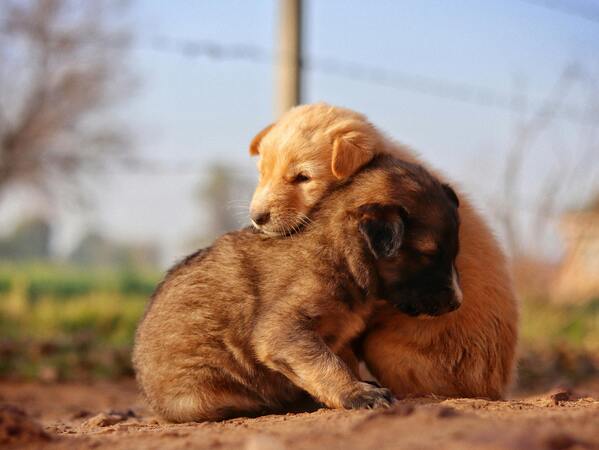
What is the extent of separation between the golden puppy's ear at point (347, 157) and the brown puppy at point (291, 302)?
4.0 inches

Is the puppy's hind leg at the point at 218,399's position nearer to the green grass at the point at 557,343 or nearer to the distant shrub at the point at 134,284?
the green grass at the point at 557,343

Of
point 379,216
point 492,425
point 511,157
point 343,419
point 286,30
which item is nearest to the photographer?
point 492,425

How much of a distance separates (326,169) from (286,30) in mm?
7133

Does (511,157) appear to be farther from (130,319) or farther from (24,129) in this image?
(24,129)

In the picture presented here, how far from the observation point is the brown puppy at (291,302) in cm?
433

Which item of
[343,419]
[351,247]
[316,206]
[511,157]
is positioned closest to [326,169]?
[316,206]

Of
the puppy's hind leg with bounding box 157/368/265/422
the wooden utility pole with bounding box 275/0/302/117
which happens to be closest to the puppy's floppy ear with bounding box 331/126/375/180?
the puppy's hind leg with bounding box 157/368/265/422

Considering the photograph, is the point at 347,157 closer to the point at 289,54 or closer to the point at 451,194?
the point at 451,194

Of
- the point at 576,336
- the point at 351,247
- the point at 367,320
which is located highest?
the point at 351,247

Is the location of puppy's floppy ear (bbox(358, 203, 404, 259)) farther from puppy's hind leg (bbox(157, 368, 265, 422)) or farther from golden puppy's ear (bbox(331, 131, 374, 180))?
puppy's hind leg (bbox(157, 368, 265, 422))

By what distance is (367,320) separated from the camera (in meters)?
4.68

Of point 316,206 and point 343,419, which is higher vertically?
point 316,206

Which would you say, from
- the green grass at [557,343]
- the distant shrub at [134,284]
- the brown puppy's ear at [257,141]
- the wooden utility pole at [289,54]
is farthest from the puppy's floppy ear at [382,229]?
the distant shrub at [134,284]

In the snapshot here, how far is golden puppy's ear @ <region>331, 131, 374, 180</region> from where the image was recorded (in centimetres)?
498
